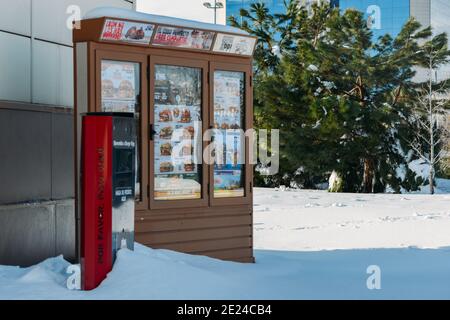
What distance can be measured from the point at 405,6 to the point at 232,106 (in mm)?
67427

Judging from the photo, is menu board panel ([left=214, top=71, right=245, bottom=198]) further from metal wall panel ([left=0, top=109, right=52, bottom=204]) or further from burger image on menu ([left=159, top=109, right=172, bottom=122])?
metal wall panel ([left=0, top=109, right=52, bottom=204])

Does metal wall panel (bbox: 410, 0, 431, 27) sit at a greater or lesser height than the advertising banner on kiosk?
greater

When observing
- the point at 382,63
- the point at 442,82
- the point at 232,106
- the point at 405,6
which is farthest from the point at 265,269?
the point at 405,6

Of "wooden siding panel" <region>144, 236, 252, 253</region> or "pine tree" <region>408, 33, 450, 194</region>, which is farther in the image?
"pine tree" <region>408, 33, 450, 194</region>

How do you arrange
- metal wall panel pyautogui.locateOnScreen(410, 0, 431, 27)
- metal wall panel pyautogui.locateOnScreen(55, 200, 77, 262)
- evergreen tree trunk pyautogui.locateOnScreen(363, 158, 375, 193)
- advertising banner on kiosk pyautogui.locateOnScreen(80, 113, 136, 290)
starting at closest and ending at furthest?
advertising banner on kiosk pyautogui.locateOnScreen(80, 113, 136, 290) → metal wall panel pyautogui.locateOnScreen(55, 200, 77, 262) → evergreen tree trunk pyautogui.locateOnScreen(363, 158, 375, 193) → metal wall panel pyautogui.locateOnScreen(410, 0, 431, 27)

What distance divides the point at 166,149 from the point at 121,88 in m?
0.88

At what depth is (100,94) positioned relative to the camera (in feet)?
22.4

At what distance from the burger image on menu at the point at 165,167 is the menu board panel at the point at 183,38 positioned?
133cm

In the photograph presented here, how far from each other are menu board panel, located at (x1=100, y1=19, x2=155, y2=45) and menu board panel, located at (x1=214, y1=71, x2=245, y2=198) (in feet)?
3.58

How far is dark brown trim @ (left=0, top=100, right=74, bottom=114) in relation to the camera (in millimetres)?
6975

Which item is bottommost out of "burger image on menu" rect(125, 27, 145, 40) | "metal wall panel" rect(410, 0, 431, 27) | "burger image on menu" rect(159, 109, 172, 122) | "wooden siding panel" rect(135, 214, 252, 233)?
"wooden siding panel" rect(135, 214, 252, 233)

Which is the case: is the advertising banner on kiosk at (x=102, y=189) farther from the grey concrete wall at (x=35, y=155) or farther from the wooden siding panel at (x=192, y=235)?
the grey concrete wall at (x=35, y=155)

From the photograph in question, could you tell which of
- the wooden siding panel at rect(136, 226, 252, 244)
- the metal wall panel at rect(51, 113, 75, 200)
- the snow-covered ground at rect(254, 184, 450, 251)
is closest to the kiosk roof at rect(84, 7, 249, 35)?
the metal wall panel at rect(51, 113, 75, 200)

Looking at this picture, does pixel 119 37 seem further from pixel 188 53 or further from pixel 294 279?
pixel 294 279
